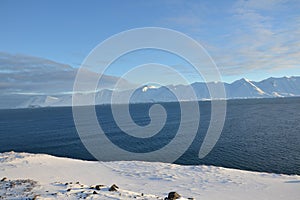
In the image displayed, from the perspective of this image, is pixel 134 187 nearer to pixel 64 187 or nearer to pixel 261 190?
pixel 64 187

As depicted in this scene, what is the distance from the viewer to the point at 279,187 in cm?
2502

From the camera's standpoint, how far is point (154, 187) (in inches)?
975

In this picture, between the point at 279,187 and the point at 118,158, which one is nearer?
the point at 279,187

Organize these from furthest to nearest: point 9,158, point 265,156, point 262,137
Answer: point 262,137 < point 265,156 < point 9,158

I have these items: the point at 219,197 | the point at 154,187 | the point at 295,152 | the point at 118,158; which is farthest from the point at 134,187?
the point at 295,152

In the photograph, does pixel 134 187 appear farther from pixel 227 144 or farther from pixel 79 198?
pixel 227 144

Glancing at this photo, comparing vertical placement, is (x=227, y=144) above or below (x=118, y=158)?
above

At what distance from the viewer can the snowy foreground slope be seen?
67.6 ft

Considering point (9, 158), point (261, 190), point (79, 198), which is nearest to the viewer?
point (79, 198)

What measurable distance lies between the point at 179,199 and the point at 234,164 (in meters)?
30.7

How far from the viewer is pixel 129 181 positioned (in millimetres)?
27016

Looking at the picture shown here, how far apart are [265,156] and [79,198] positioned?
44377 mm

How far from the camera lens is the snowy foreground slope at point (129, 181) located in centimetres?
2059

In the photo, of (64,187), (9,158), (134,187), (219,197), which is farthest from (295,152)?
(9,158)
